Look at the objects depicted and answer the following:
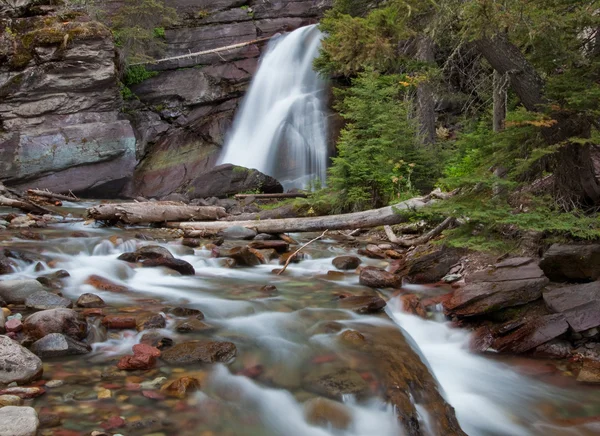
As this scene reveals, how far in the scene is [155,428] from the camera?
10.0 ft

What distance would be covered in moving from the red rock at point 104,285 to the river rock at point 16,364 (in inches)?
105

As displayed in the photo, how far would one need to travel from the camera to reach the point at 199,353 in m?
4.13

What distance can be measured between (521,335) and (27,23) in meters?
20.6

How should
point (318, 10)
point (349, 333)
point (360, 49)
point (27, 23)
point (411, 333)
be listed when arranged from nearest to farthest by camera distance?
1. point (349, 333)
2. point (411, 333)
3. point (360, 49)
4. point (27, 23)
5. point (318, 10)

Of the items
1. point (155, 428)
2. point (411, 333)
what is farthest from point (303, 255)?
point (155, 428)

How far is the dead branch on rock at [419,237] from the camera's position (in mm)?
7801

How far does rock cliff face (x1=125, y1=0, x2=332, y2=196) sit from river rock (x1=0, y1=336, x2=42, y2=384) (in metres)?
16.6

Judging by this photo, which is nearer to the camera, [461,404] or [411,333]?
[461,404]

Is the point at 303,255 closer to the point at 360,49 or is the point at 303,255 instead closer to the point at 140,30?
the point at 360,49

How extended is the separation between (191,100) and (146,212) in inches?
503

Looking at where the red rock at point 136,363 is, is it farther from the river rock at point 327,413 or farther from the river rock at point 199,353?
the river rock at point 327,413

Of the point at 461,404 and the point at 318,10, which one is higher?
the point at 318,10

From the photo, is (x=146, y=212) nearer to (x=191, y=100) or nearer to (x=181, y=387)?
(x=181, y=387)

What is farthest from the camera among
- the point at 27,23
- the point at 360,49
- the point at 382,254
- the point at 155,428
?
the point at 27,23
